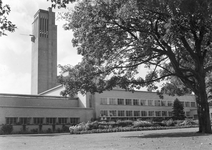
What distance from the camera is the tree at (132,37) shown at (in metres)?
17.8

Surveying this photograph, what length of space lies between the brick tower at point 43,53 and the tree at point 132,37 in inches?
2801

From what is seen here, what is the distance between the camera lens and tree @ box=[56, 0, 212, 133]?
17812mm

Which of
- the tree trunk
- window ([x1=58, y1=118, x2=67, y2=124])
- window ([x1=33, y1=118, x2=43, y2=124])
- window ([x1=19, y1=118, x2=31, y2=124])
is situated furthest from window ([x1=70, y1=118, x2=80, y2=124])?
the tree trunk

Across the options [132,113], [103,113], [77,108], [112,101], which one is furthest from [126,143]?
[132,113]

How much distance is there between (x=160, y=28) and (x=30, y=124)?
31.3 metres

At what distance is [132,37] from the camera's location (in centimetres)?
2223

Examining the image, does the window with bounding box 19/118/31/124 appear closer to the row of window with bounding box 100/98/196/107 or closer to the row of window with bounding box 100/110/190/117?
the row of window with bounding box 100/110/190/117

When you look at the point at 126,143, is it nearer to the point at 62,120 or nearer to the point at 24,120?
the point at 24,120

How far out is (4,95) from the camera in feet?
170

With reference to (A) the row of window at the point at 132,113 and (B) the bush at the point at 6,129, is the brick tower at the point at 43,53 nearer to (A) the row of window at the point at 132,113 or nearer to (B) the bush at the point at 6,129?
(A) the row of window at the point at 132,113

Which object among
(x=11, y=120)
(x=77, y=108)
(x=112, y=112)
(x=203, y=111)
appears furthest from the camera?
(x=112, y=112)

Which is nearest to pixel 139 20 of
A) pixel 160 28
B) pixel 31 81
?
pixel 160 28

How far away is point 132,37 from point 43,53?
77.8 m

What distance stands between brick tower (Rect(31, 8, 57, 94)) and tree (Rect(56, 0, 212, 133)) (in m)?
71.1
